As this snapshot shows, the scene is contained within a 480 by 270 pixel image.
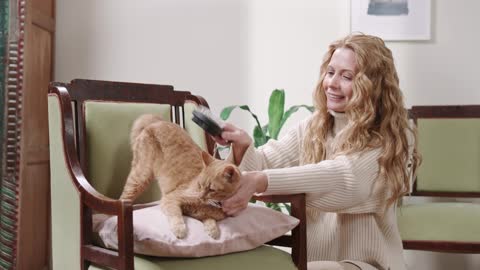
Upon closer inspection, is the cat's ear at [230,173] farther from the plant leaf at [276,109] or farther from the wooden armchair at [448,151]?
the wooden armchair at [448,151]

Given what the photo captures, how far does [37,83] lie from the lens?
306 cm

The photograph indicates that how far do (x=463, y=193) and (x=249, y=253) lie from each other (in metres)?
1.78

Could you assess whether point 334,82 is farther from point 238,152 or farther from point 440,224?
point 440,224

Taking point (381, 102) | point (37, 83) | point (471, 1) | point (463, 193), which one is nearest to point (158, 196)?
point (381, 102)

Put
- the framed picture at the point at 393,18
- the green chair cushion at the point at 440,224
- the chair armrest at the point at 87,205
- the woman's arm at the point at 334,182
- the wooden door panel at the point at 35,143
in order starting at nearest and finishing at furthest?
the chair armrest at the point at 87,205
the woman's arm at the point at 334,182
the green chair cushion at the point at 440,224
the wooden door panel at the point at 35,143
the framed picture at the point at 393,18

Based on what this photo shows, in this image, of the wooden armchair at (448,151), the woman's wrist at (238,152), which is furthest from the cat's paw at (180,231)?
the wooden armchair at (448,151)

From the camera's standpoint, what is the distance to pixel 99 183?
1.80 metres

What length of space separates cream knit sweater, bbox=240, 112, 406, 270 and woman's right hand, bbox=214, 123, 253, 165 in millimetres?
29

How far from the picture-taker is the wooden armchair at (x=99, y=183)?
4.94 ft

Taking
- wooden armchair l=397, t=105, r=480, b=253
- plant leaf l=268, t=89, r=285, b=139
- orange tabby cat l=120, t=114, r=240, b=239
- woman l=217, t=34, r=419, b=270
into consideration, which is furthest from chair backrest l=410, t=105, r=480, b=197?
orange tabby cat l=120, t=114, r=240, b=239

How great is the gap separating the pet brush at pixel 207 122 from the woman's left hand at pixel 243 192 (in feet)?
0.46

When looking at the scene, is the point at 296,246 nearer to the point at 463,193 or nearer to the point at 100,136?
the point at 100,136

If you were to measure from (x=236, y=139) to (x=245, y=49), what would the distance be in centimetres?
170

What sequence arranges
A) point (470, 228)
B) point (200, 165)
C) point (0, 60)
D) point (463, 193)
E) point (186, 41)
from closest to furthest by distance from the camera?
point (200, 165) → point (470, 228) → point (0, 60) → point (463, 193) → point (186, 41)
